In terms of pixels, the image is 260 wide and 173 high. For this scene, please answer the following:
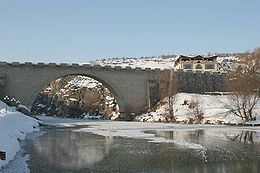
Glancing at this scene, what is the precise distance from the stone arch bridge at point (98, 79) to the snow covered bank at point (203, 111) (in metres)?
3.88

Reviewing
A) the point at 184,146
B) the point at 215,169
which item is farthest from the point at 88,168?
the point at 184,146

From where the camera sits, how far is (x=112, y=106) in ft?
245

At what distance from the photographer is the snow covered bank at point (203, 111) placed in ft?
152

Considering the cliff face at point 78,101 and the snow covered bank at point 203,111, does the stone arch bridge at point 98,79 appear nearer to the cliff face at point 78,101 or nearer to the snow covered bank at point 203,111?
the snow covered bank at point 203,111

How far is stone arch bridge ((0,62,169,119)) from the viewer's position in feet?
177

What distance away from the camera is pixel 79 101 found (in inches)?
3440

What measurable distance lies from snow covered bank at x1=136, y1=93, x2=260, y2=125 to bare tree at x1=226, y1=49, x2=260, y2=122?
0.91 m

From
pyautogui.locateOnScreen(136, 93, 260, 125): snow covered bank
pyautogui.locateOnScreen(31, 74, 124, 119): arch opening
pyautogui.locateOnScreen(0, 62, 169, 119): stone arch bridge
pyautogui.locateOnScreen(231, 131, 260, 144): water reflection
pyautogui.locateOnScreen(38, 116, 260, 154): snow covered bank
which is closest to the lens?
pyautogui.locateOnScreen(231, 131, 260, 144): water reflection

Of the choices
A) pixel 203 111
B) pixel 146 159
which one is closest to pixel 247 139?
pixel 146 159

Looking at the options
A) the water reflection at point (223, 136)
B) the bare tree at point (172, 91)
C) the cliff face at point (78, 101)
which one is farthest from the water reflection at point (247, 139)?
the cliff face at point (78, 101)

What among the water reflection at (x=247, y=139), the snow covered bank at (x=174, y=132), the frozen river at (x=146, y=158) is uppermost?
the frozen river at (x=146, y=158)

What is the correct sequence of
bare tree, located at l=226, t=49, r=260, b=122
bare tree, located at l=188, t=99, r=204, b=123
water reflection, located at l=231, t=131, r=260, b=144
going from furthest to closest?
bare tree, located at l=188, t=99, r=204, b=123, bare tree, located at l=226, t=49, r=260, b=122, water reflection, located at l=231, t=131, r=260, b=144

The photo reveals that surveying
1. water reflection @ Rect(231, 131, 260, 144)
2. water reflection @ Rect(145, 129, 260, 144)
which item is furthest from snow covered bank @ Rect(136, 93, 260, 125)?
water reflection @ Rect(231, 131, 260, 144)

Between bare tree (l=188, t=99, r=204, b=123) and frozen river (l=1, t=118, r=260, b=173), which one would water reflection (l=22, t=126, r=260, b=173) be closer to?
frozen river (l=1, t=118, r=260, b=173)
